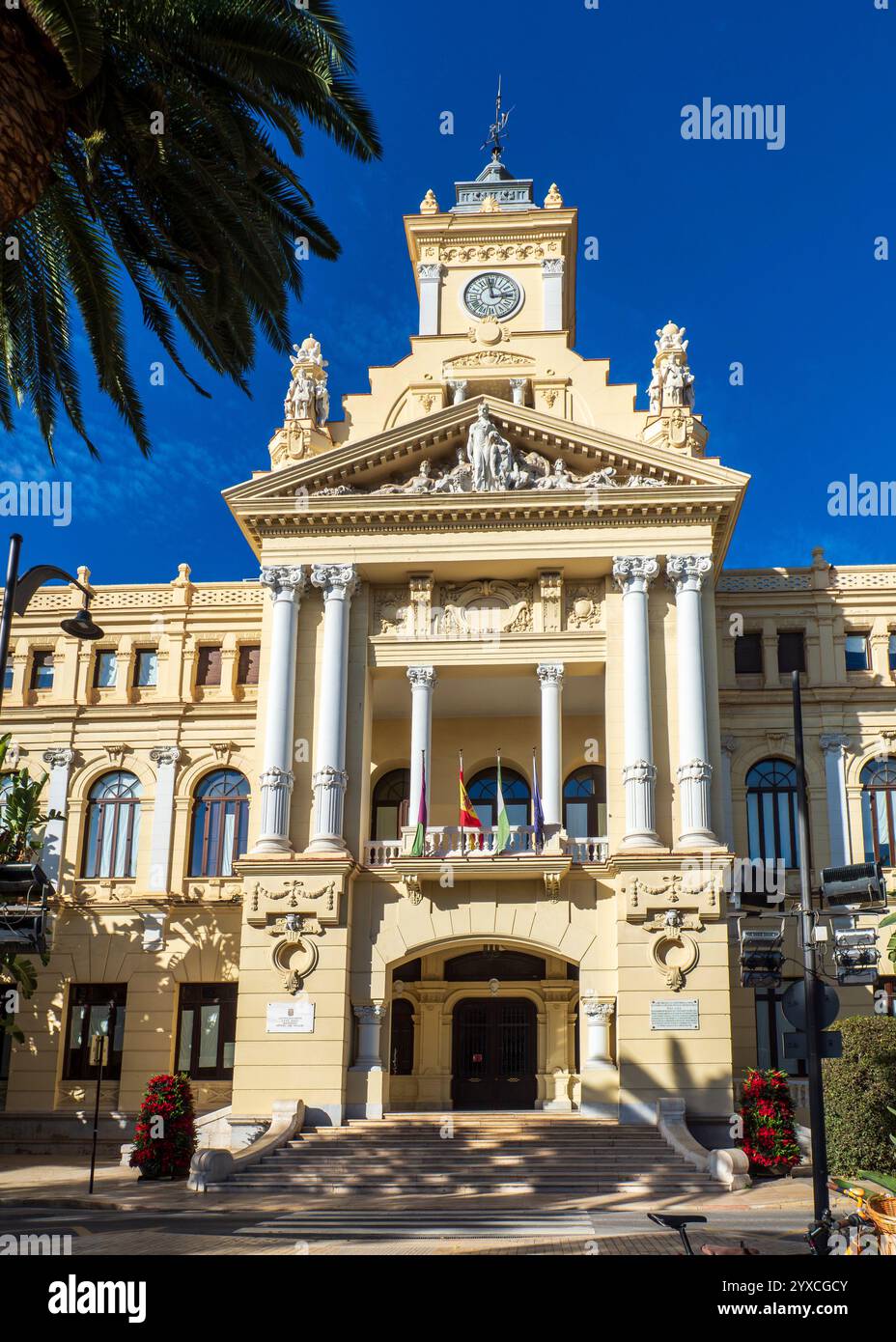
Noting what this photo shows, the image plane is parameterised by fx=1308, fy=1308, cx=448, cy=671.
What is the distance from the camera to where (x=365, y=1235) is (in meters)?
19.8

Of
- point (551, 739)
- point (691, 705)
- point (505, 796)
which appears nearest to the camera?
point (691, 705)

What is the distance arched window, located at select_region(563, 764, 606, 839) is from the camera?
36.2m

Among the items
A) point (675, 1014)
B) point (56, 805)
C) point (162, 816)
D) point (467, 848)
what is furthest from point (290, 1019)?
point (56, 805)

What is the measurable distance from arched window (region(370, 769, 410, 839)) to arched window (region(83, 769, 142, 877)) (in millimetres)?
7029

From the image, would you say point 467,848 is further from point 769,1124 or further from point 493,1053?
point 769,1124

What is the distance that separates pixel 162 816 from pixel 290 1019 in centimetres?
963

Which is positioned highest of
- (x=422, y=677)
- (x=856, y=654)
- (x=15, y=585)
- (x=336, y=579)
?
(x=336, y=579)

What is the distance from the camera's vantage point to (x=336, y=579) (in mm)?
33312

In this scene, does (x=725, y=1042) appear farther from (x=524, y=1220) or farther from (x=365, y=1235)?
(x=365, y=1235)

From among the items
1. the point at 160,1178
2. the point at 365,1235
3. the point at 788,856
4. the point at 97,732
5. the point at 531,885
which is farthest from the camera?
the point at 97,732

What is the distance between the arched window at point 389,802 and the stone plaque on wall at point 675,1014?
9.94m

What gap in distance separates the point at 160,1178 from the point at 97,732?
1465cm

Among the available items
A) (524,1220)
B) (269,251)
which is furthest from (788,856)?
(269,251)

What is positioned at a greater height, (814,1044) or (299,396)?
(299,396)
